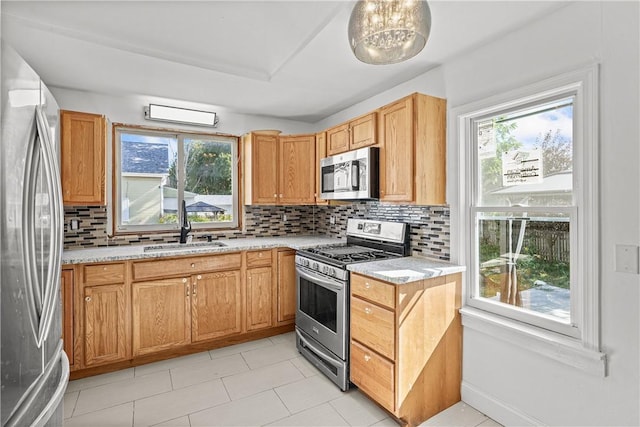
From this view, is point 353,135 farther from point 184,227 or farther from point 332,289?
point 184,227

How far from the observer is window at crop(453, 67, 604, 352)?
1.66 metres

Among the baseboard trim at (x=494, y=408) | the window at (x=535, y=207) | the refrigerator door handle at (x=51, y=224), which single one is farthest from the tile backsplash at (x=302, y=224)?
the refrigerator door handle at (x=51, y=224)

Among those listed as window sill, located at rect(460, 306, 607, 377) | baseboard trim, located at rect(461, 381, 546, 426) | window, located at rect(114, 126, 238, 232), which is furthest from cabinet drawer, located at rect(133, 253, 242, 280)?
baseboard trim, located at rect(461, 381, 546, 426)

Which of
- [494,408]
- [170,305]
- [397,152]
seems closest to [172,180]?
[170,305]

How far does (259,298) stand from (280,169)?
1.46 m

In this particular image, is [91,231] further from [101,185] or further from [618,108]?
[618,108]

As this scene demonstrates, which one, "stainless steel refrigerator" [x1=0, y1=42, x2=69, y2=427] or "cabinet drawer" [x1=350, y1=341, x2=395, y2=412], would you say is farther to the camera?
"cabinet drawer" [x1=350, y1=341, x2=395, y2=412]

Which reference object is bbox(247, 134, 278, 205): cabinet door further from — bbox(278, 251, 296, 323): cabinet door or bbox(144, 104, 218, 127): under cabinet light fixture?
bbox(278, 251, 296, 323): cabinet door

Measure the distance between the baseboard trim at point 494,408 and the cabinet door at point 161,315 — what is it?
232 centimetres

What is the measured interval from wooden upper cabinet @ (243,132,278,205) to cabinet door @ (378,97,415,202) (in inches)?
57.2

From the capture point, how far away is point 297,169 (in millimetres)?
3674

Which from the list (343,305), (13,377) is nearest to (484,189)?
(343,305)

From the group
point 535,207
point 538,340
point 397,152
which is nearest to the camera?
point 538,340

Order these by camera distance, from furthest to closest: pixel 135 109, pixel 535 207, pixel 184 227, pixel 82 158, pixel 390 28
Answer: pixel 184 227 < pixel 135 109 < pixel 82 158 < pixel 535 207 < pixel 390 28
